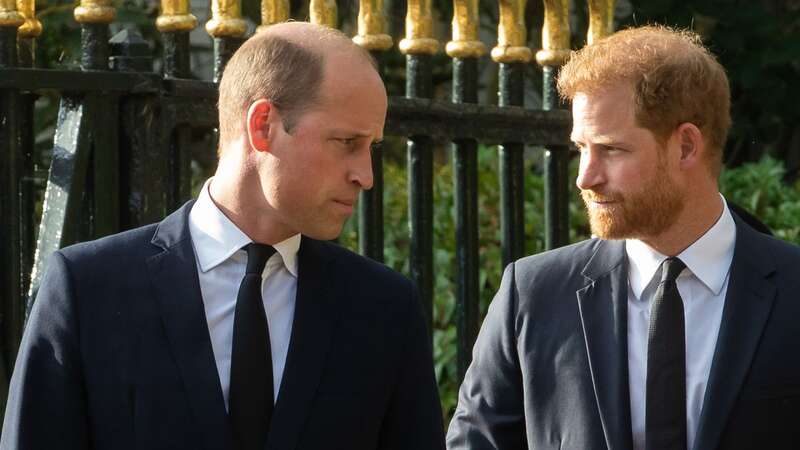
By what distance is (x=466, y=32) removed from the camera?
4.83 m

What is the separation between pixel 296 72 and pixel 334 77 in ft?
0.24

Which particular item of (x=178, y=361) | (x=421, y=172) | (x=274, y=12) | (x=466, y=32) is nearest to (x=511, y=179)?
(x=421, y=172)

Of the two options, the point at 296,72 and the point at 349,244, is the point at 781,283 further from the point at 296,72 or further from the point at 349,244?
the point at 349,244

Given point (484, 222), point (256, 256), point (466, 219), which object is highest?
point (256, 256)

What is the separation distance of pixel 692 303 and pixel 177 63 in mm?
1426

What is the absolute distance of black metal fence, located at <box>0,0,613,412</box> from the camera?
3.87 metres

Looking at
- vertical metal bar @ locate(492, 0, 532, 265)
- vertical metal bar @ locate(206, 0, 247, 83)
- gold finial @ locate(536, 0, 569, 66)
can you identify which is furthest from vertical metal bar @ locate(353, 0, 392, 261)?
gold finial @ locate(536, 0, 569, 66)

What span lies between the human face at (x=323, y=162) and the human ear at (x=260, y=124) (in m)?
0.01

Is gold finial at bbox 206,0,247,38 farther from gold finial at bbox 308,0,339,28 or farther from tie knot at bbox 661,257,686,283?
tie knot at bbox 661,257,686,283

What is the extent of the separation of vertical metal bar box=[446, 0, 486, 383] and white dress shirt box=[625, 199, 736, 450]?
1159 mm

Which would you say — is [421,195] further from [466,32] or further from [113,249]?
[113,249]

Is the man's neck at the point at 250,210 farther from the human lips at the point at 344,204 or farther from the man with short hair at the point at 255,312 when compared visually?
the human lips at the point at 344,204

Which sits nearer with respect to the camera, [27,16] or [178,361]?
[178,361]

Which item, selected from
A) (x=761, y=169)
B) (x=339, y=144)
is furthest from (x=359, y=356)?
(x=761, y=169)
